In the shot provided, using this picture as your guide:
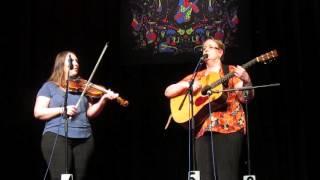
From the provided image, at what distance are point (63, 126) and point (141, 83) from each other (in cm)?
141

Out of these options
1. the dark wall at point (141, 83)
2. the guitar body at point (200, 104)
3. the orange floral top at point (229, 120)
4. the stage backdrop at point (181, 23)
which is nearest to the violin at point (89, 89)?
the guitar body at point (200, 104)

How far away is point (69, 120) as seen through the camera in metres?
3.64

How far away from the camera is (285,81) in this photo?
4.46 m

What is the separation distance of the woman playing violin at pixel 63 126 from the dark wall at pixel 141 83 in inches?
42.7

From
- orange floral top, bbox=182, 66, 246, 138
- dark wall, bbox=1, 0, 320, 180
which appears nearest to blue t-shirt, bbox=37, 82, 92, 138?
orange floral top, bbox=182, 66, 246, 138

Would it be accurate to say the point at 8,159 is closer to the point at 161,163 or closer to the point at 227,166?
the point at 161,163

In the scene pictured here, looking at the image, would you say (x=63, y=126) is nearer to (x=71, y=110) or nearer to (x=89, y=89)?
(x=71, y=110)

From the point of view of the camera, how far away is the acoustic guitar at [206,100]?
3.59 meters

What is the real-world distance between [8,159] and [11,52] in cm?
109

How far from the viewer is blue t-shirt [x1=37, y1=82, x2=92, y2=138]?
142 inches

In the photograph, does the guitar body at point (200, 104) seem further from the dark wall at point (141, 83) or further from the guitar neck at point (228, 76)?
the dark wall at point (141, 83)

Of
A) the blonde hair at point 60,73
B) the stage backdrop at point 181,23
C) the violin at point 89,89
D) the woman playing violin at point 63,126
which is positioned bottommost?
the woman playing violin at point 63,126

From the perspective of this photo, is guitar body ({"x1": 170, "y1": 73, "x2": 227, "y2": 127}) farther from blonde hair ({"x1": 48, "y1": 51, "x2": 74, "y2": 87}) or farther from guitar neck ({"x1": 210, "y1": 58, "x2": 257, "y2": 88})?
blonde hair ({"x1": 48, "y1": 51, "x2": 74, "y2": 87})

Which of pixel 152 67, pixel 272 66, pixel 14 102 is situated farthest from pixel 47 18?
pixel 272 66
